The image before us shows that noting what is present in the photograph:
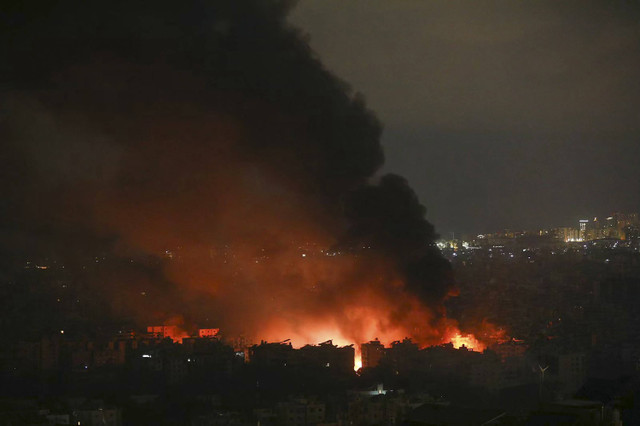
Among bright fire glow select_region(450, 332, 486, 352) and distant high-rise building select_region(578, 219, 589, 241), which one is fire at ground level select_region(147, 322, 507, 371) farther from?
distant high-rise building select_region(578, 219, 589, 241)

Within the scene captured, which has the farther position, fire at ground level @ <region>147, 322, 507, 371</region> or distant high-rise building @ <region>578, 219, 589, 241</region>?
distant high-rise building @ <region>578, 219, 589, 241</region>

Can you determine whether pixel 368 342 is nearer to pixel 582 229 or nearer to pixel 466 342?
pixel 466 342

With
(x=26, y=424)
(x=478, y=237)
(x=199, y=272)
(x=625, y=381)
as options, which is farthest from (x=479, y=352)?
(x=478, y=237)

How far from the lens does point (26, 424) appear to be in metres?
8.11

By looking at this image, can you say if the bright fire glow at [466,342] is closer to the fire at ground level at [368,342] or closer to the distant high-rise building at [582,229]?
the fire at ground level at [368,342]

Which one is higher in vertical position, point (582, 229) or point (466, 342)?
point (582, 229)

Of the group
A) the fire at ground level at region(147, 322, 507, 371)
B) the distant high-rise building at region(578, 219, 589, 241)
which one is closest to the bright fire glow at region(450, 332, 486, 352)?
the fire at ground level at region(147, 322, 507, 371)

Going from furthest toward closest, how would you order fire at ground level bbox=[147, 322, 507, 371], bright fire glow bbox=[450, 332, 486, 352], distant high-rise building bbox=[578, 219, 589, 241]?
distant high-rise building bbox=[578, 219, 589, 241] → bright fire glow bbox=[450, 332, 486, 352] → fire at ground level bbox=[147, 322, 507, 371]

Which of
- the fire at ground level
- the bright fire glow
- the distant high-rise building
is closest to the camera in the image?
the fire at ground level

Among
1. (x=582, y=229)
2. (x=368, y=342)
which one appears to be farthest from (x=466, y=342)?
(x=582, y=229)

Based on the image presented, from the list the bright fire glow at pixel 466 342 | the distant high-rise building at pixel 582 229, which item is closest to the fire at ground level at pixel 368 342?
the bright fire glow at pixel 466 342

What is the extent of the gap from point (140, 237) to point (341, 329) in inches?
197

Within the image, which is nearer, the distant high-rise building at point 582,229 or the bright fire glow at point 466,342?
the bright fire glow at point 466,342

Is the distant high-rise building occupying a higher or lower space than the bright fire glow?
higher
